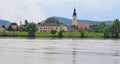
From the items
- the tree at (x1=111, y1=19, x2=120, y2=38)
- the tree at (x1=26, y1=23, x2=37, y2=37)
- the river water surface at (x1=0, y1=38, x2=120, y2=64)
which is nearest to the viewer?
the river water surface at (x1=0, y1=38, x2=120, y2=64)

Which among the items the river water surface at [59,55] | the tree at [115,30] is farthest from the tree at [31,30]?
the river water surface at [59,55]

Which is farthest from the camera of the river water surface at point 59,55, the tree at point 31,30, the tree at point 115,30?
the tree at point 31,30

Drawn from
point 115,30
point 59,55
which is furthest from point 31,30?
point 59,55

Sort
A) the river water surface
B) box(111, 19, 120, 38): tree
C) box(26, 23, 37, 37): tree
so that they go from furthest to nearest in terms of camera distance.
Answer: box(26, 23, 37, 37): tree
box(111, 19, 120, 38): tree
the river water surface

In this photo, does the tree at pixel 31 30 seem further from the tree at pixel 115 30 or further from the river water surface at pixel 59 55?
the river water surface at pixel 59 55

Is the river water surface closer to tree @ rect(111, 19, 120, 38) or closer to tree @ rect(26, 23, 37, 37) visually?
tree @ rect(111, 19, 120, 38)

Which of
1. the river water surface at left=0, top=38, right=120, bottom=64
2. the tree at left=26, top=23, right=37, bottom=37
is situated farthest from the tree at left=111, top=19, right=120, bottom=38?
the river water surface at left=0, top=38, right=120, bottom=64

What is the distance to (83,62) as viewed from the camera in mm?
32719

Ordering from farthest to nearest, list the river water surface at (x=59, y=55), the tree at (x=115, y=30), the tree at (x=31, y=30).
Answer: the tree at (x=31, y=30) < the tree at (x=115, y=30) < the river water surface at (x=59, y=55)

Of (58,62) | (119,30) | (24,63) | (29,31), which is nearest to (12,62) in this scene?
(24,63)

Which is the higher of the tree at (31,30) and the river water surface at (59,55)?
the tree at (31,30)

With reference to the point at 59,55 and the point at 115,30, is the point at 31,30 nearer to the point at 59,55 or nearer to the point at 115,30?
the point at 115,30

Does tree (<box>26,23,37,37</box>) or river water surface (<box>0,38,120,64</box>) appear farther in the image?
tree (<box>26,23,37,37</box>)

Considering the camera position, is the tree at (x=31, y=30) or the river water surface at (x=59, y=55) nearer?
the river water surface at (x=59, y=55)
